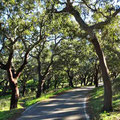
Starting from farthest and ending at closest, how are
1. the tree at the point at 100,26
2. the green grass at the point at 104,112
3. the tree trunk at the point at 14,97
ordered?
the tree trunk at the point at 14,97, the tree at the point at 100,26, the green grass at the point at 104,112

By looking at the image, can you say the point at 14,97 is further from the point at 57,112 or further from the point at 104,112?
the point at 104,112

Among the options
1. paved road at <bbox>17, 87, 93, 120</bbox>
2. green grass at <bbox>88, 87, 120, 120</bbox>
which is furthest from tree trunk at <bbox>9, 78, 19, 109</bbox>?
green grass at <bbox>88, 87, 120, 120</bbox>

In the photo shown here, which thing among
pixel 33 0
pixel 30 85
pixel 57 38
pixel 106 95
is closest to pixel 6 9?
pixel 33 0

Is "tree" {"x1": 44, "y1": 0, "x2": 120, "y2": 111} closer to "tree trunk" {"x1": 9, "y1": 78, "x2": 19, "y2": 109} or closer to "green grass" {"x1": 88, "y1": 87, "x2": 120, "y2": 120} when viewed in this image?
"green grass" {"x1": 88, "y1": 87, "x2": 120, "y2": 120}

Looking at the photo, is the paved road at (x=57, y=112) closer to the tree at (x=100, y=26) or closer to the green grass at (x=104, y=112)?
the green grass at (x=104, y=112)

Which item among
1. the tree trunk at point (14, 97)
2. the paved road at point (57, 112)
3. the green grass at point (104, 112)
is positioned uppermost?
the tree trunk at point (14, 97)

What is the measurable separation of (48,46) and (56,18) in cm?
1234

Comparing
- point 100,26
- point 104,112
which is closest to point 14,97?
point 104,112

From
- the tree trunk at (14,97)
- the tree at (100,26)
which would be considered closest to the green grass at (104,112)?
the tree at (100,26)

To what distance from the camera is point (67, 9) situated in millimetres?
9242

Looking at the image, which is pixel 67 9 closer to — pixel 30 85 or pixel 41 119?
pixel 41 119

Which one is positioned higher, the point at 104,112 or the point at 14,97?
the point at 14,97

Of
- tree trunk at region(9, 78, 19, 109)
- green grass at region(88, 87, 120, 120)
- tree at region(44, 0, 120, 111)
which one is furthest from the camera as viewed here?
tree trunk at region(9, 78, 19, 109)

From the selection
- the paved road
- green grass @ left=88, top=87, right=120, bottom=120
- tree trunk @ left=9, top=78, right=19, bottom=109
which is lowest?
the paved road
